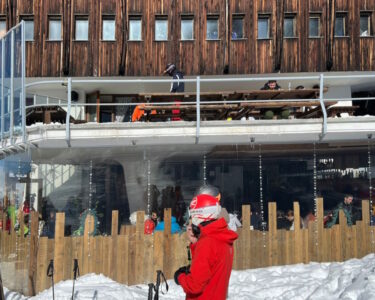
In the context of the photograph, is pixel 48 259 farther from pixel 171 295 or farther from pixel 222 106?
pixel 222 106

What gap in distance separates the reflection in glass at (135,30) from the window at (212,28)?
272 centimetres

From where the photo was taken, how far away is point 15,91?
11164 mm

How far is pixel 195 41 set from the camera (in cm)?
2206

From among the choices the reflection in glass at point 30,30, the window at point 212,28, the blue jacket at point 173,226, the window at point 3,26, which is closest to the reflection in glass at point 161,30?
the window at point 212,28

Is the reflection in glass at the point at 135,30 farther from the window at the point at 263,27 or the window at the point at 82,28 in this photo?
the window at the point at 263,27

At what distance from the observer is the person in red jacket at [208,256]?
4316 millimetres

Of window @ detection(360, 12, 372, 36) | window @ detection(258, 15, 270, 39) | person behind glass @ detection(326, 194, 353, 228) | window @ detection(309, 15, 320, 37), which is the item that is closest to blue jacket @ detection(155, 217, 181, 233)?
person behind glass @ detection(326, 194, 353, 228)

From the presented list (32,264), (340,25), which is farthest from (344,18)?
(32,264)

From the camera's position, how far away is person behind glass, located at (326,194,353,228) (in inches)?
460

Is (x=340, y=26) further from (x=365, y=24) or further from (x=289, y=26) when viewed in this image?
(x=289, y=26)

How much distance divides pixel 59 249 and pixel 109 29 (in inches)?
521

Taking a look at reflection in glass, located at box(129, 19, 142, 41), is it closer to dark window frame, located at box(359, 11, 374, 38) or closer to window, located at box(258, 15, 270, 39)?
window, located at box(258, 15, 270, 39)

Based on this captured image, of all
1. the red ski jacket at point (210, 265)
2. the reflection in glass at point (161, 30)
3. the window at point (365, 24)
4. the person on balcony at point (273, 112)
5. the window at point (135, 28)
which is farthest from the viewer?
the window at point (365, 24)

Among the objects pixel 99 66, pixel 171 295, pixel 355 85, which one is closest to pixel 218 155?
pixel 171 295
